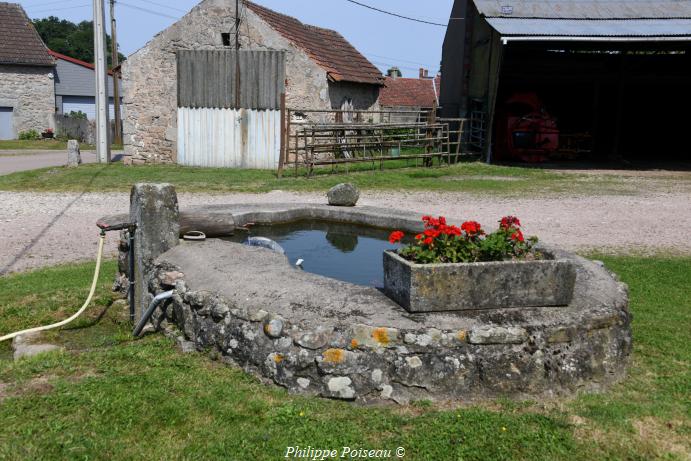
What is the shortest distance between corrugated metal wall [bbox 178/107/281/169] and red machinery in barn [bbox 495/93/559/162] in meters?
7.78

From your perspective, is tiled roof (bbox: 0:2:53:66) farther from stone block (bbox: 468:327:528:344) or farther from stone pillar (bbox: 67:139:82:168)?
stone block (bbox: 468:327:528:344)

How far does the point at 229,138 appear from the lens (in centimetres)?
2084

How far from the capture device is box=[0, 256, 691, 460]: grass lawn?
3934 mm

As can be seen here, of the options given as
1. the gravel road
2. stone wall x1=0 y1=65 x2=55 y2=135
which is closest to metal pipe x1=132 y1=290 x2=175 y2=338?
the gravel road

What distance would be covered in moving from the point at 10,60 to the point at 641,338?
115 ft

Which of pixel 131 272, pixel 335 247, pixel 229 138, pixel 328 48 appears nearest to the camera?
pixel 131 272

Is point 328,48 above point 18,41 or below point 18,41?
below

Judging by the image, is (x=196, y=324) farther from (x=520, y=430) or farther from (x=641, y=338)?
(x=641, y=338)

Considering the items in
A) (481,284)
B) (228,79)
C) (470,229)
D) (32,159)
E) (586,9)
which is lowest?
(32,159)

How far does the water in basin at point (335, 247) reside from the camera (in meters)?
7.00

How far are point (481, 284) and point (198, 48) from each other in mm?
17635

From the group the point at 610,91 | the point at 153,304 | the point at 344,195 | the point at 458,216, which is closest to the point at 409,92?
the point at 610,91

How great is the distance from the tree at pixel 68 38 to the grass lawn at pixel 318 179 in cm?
5265

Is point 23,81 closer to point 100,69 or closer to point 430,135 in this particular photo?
point 100,69
